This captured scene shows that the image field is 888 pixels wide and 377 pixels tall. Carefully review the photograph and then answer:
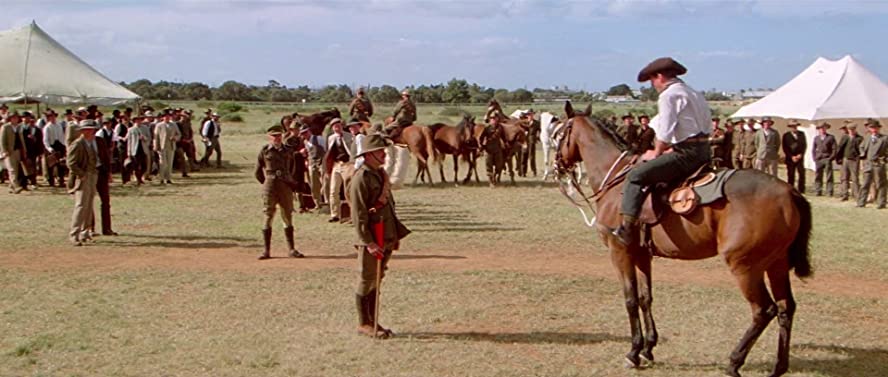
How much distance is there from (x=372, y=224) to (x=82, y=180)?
739cm

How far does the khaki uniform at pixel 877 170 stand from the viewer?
63.6ft

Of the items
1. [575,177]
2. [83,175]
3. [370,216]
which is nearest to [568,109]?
[575,177]

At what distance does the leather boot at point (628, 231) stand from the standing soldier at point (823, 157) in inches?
639

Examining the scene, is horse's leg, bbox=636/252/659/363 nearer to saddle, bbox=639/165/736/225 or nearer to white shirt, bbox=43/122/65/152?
saddle, bbox=639/165/736/225

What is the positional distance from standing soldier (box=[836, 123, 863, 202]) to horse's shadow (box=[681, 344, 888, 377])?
44.5 ft

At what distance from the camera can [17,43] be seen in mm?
27781

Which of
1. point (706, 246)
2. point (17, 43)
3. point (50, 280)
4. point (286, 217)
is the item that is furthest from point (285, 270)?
point (17, 43)

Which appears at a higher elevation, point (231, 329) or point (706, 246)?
point (706, 246)

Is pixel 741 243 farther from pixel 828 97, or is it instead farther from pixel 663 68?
pixel 828 97

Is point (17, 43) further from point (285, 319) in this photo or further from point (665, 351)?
point (665, 351)

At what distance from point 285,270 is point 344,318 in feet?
9.50

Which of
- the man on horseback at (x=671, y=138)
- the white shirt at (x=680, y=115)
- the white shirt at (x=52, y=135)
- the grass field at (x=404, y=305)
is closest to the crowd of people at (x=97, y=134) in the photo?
the white shirt at (x=52, y=135)

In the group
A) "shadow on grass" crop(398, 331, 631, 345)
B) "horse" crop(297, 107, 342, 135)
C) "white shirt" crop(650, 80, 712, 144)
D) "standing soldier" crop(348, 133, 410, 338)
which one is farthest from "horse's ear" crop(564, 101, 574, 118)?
"horse" crop(297, 107, 342, 135)

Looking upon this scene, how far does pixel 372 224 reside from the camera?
834cm
